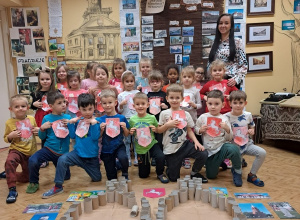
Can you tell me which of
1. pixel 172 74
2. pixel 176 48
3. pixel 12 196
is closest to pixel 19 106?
pixel 12 196

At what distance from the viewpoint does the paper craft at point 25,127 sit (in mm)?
3805

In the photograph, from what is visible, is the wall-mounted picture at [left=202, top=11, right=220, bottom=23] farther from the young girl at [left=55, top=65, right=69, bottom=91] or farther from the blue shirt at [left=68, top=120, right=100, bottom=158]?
the blue shirt at [left=68, top=120, right=100, bottom=158]

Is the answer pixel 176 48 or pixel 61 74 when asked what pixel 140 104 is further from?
pixel 176 48

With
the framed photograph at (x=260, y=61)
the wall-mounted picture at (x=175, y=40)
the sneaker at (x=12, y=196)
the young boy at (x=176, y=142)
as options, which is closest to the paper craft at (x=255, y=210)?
the young boy at (x=176, y=142)

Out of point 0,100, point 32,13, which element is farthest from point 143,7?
point 0,100

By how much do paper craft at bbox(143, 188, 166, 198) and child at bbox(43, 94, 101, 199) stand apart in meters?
0.83

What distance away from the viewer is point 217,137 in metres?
3.86

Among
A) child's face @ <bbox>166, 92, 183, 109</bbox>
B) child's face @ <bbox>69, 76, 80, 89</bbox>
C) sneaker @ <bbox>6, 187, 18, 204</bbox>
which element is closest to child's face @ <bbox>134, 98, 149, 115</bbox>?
child's face @ <bbox>166, 92, 183, 109</bbox>

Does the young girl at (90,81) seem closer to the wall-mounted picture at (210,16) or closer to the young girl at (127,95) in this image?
the young girl at (127,95)

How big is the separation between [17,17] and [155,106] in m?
3.65

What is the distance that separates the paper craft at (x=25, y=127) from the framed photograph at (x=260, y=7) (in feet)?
15.6

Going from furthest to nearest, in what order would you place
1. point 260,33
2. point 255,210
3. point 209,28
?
point 260,33 < point 209,28 < point 255,210

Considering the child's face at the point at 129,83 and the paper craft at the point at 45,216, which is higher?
the child's face at the point at 129,83

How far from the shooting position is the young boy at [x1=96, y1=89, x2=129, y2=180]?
12.5ft
